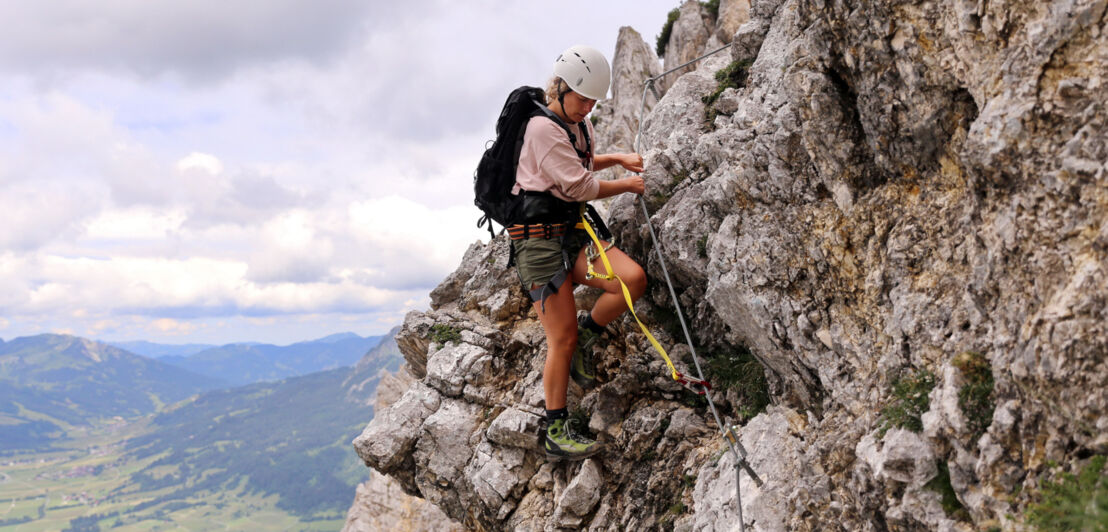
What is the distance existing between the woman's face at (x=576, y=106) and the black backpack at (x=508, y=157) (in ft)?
0.60

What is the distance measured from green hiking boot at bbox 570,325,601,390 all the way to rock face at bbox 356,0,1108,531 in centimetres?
22

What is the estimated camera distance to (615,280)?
29.2 feet

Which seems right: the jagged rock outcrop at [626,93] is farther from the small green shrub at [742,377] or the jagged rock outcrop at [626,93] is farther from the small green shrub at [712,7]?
the small green shrub at [742,377]

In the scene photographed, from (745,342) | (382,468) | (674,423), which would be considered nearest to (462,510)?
(382,468)

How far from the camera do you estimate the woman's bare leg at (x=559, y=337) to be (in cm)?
905

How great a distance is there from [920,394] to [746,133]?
409 cm

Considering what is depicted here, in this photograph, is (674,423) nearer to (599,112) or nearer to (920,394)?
(920,394)

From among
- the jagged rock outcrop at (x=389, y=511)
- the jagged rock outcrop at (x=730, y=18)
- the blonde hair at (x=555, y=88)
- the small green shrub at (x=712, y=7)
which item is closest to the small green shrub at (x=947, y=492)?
the blonde hair at (x=555, y=88)

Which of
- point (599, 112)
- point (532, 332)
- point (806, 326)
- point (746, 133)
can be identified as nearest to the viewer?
point (806, 326)

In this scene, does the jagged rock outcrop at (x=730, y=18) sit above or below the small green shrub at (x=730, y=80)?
above

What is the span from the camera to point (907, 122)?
599cm

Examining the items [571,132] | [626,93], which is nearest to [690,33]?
[626,93]

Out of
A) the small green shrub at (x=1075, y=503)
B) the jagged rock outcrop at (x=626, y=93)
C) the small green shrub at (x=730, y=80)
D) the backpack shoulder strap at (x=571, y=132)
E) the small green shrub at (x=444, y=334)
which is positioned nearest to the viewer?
the small green shrub at (x=1075, y=503)

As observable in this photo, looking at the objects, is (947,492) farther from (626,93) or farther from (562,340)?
(626,93)
